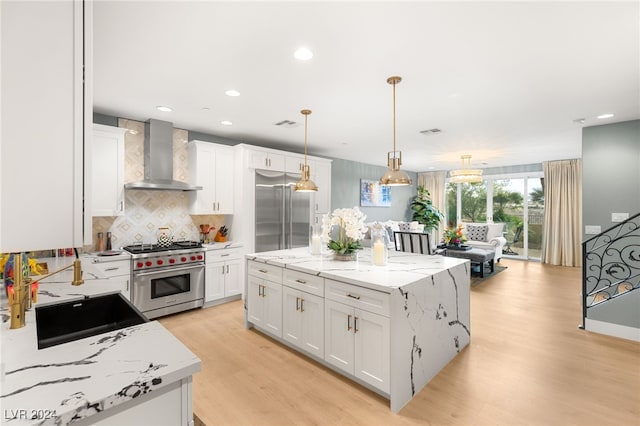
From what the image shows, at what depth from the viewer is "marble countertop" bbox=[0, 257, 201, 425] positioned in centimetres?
81

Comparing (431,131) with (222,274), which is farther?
(431,131)

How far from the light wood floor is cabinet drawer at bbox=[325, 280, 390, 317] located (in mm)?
678

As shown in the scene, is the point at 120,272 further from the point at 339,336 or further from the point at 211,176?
the point at 339,336

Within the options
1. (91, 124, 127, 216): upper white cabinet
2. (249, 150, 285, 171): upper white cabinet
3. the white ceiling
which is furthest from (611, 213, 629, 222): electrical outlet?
(91, 124, 127, 216): upper white cabinet

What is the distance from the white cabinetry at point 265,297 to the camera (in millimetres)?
3041

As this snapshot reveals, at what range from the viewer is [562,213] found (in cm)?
716

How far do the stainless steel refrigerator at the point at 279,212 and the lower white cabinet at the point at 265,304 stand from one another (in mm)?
1362

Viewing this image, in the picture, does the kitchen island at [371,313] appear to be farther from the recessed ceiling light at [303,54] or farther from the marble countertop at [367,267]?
the recessed ceiling light at [303,54]

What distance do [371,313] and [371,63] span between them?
1940mm

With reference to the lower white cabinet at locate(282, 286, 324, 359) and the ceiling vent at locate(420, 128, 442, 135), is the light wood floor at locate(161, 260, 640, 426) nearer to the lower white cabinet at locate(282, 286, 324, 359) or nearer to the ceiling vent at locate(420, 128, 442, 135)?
the lower white cabinet at locate(282, 286, 324, 359)

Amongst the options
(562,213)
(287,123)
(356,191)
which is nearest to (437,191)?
(562,213)

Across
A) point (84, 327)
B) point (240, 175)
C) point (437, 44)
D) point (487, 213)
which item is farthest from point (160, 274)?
point (487, 213)

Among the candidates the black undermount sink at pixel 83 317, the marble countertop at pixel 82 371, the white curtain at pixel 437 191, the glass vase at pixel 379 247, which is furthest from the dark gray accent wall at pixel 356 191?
the marble countertop at pixel 82 371

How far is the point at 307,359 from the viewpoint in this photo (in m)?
2.81
